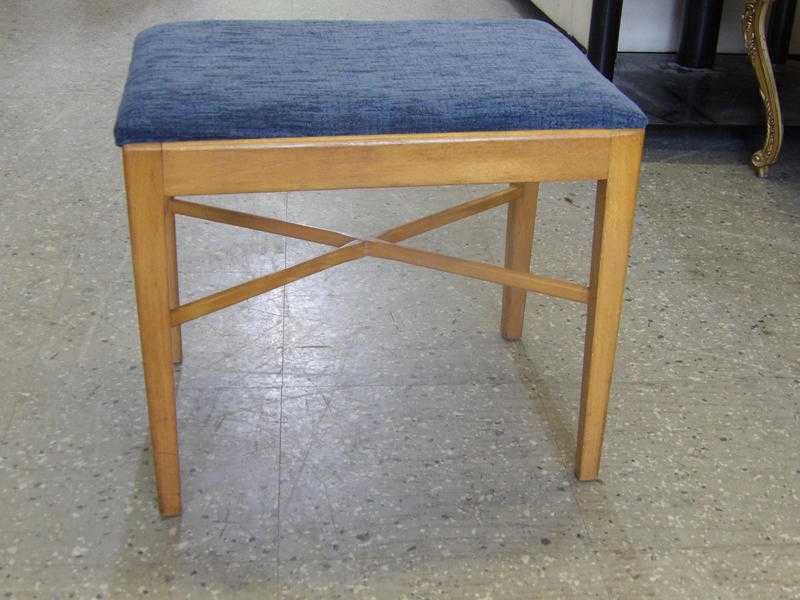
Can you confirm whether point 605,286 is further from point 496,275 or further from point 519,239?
A: point 519,239

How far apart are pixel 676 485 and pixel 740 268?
1.99 ft

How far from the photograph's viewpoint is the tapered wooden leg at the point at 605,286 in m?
0.94

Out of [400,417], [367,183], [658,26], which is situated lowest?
[400,417]

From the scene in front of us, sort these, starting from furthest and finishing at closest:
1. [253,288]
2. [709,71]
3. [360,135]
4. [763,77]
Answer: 1. [709,71]
2. [763,77]
3. [253,288]
4. [360,135]

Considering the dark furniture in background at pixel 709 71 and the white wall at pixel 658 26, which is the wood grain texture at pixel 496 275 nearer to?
the dark furniture in background at pixel 709 71

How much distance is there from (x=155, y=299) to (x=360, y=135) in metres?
0.24

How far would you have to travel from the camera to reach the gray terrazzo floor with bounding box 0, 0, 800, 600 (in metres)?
0.99

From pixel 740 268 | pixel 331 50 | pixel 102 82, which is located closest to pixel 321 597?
pixel 331 50

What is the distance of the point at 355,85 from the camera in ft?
3.03

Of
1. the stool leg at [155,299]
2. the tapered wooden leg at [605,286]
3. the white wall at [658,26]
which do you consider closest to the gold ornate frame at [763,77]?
the white wall at [658,26]

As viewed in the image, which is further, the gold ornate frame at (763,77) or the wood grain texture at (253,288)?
the gold ornate frame at (763,77)

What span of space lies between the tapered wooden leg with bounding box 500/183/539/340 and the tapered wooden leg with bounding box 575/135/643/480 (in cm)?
21

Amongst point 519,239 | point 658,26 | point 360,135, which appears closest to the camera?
point 360,135

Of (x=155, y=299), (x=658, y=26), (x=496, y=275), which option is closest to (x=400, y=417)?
(x=496, y=275)
